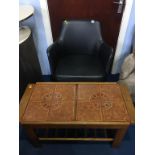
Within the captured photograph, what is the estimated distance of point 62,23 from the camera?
1.80m

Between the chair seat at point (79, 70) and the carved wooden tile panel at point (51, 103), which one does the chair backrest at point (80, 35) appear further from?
the carved wooden tile panel at point (51, 103)

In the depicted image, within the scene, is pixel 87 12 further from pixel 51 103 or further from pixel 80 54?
pixel 51 103

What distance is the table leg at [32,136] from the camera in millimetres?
1232

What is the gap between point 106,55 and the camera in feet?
5.25

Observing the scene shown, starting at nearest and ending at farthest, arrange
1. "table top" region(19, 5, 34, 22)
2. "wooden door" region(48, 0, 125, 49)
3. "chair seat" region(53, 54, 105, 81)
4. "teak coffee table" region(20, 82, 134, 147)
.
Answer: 1. "teak coffee table" region(20, 82, 134, 147)
2. "table top" region(19, 5, 34, 22)
3. "chair seat" region(53, 54, 105, 81)
4. "wooden door" region(48, 0, 125, 49)

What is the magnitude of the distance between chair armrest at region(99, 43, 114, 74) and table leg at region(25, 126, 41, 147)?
0.86m

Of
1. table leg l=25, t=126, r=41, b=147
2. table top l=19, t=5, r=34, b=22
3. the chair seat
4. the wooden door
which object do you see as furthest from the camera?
the wooden door

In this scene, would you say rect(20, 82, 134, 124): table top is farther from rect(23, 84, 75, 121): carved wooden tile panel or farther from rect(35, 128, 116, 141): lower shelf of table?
rect(35, 128, 116, 141): lower shelf of table

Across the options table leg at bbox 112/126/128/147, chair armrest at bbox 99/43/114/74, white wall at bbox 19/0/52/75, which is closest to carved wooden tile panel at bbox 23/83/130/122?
table leg at bbox 112/126/128/147

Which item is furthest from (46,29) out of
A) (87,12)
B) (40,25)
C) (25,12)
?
(87,12)

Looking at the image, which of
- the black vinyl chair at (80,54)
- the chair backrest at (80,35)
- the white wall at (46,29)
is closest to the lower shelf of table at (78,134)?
the black vinyl chair at (80,54)

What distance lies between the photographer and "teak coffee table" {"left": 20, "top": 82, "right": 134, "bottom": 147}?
3.71 feet
